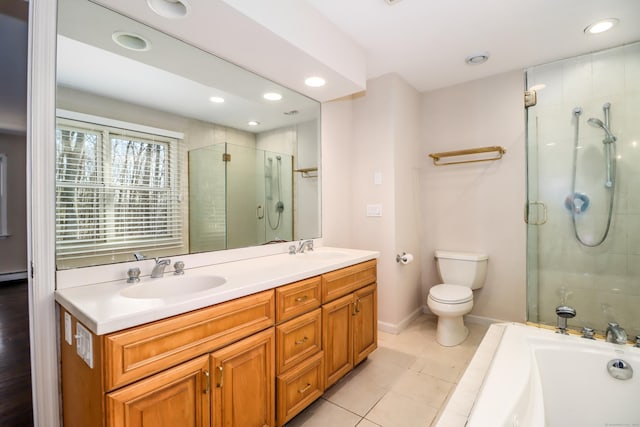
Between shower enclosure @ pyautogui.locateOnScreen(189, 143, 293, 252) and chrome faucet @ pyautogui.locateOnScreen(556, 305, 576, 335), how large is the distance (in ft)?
5.76

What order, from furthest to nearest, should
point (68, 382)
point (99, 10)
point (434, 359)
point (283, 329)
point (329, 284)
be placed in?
1. point (434, 359)
2. point (329, 284)
3. point (283, 329)
4. point (99, 10)
5. point (68, 382)

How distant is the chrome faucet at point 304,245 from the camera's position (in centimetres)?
237

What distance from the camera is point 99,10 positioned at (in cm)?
136

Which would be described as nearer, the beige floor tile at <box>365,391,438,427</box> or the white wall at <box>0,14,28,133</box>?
the beige floor tile at <box>365,391,438,427</box>

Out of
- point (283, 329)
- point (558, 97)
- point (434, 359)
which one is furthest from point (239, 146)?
point (434, 359)

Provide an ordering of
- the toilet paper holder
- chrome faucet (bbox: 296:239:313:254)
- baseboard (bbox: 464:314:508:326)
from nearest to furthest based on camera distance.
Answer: chrome faucet (bbox: 296:239:313:254) → the toilet paper holder → baseboard (bbox: 464:314:508:326)

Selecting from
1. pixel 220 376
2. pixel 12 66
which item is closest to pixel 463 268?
pixel 220 376

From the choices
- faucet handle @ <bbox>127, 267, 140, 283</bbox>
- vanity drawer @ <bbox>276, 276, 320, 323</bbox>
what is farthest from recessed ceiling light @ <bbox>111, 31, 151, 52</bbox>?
vanity drawer @ <bbox>276, 276, 320, 323</bbox>

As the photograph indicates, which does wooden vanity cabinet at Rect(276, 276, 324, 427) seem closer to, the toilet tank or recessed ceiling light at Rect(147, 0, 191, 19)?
recessed ceiling light at Rect(147, 0, 191, 19)

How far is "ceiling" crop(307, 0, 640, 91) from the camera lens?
187 centimetres

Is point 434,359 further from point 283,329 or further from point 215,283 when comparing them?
point 215,283

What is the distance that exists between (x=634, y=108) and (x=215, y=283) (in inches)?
99.4

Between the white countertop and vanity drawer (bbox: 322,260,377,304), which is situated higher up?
the white countertop

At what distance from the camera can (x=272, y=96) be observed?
2.23 m
